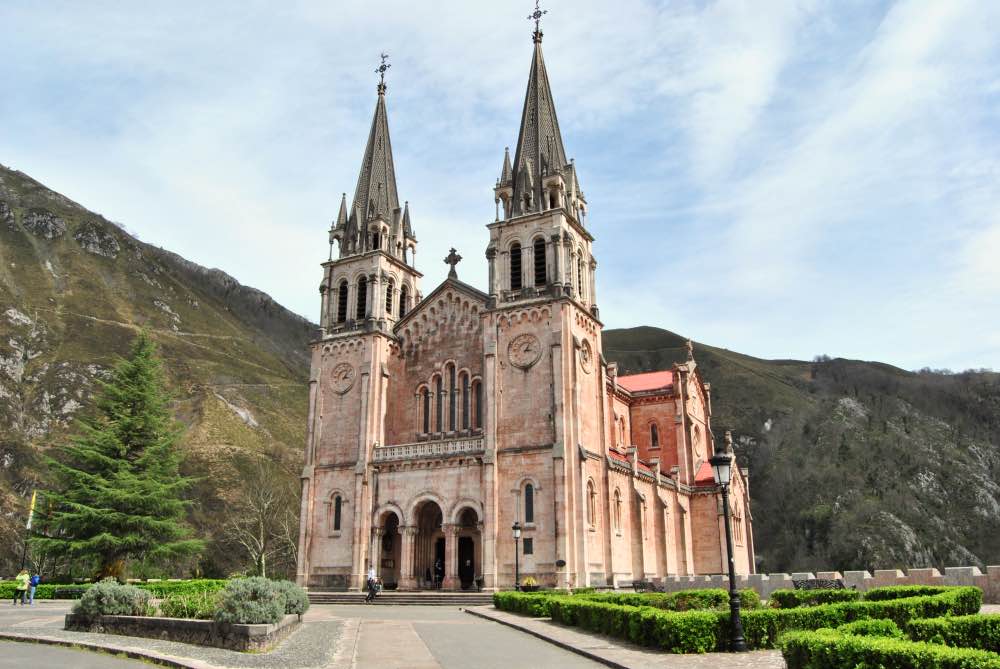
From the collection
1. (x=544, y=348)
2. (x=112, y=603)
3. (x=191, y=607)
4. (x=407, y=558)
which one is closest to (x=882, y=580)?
(x=544, y=348)

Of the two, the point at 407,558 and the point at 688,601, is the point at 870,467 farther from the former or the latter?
the point at 688,601

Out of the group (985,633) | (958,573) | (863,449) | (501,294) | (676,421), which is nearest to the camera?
(985,633)

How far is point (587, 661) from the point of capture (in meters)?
16.4

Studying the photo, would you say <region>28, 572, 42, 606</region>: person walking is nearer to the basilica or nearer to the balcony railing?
the basilica

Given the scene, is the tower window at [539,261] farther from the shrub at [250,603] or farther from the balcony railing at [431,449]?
the shrub at [250,603]

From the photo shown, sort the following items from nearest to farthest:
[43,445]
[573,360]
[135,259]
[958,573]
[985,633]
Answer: [985,633] → [958,573] → [573,360] → [43,445] → [135,259]

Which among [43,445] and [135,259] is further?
[135,259]

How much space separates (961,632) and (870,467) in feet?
335

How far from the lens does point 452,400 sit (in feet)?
155

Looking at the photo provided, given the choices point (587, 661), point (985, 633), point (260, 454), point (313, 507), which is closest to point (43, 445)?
point (260, 454)

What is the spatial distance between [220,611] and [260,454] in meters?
88.6

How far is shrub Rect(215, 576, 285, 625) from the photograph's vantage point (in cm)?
1809

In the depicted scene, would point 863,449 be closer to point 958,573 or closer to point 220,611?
point 958,573

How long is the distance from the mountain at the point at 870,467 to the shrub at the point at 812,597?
2761 inches
